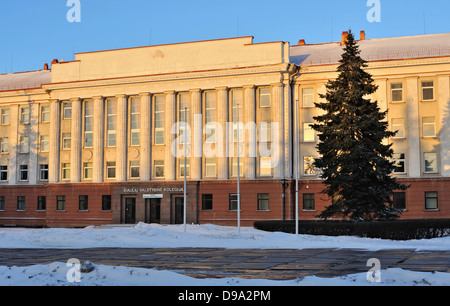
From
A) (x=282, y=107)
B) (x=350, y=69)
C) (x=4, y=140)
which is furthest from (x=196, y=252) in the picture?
(x=4, y=140)

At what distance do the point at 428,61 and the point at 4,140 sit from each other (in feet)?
142

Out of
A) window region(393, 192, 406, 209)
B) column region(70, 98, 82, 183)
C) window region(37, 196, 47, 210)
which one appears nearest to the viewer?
window region(393, 192, 406, 209)

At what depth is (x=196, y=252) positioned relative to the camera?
23.3 metres

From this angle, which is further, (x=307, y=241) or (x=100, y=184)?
(x=100, y=184)

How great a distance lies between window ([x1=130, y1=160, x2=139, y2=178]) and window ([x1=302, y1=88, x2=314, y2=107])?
55.3 feet

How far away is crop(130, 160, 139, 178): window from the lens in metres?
54.7

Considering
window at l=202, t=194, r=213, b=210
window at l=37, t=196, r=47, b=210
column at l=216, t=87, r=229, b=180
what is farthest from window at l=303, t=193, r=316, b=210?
window at l=37, t=196, r=47, b=210

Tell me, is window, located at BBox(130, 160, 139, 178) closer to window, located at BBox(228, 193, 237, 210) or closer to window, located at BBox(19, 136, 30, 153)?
window, located at BBox(228, 193, 237, 210)

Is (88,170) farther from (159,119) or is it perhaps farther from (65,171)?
(159,119)

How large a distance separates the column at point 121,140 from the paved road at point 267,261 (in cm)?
3186

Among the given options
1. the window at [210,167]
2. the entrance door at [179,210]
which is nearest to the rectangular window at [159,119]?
the window at [210,167]

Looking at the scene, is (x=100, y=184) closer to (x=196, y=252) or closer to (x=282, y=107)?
(x=282, y=107)

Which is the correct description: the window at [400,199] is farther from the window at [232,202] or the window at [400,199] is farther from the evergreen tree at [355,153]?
the evergreen tree at [355,153]

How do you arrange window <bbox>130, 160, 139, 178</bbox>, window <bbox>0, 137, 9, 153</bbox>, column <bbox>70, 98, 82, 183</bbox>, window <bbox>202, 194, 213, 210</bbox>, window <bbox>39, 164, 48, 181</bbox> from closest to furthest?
window <bbox>202, 194, 213, 210</bbox> < window <bbox>130, 160, 139, 178</bbox> < column <bbox>70, 98, 82, 183</bbox> < window <bbox>39, 164, 48, 181</bbox> < window <bbox>0, 137, 9, 153</bbox>
